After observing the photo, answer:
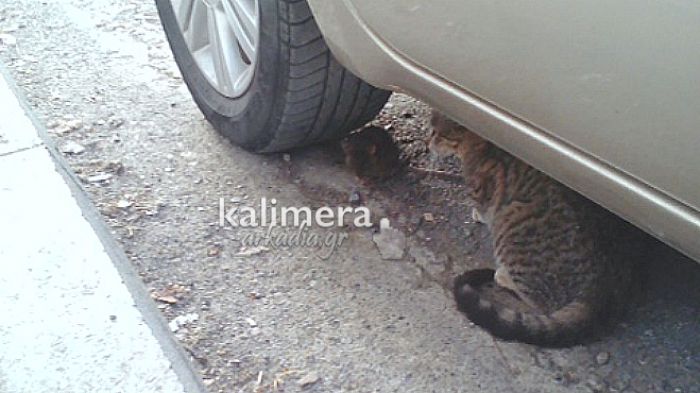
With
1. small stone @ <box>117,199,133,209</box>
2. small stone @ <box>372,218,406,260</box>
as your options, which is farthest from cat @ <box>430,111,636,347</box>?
small stone @ <box>117,199,133,209</box>

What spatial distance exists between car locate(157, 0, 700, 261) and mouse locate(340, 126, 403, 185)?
1.40 ft

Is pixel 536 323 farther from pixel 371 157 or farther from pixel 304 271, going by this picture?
pixel 371 157

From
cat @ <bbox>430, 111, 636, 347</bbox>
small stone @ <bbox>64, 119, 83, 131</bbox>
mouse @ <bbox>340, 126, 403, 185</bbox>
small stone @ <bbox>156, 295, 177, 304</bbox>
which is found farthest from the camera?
small stone @ <bbox>64, 119, 83, 131</bbox>

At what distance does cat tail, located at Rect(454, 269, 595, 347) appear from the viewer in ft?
7.44

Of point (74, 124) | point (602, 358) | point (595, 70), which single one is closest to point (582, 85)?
point (595, 70)

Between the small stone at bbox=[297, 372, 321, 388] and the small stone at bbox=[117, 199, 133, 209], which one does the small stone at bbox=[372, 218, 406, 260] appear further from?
the small stone at bbox=[117, 199, 133, 209]

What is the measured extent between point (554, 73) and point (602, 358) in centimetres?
103

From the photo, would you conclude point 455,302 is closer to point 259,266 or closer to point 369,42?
point 259,266

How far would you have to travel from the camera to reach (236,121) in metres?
2.88

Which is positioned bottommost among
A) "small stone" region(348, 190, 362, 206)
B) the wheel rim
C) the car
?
"small stone" region(348, 190, 362, 206)

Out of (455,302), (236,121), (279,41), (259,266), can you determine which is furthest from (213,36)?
(455,302)

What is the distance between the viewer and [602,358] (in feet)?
7.53

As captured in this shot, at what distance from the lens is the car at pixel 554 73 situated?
4.62 ft

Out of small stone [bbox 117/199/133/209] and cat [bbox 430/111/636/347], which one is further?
small stone [bbox 117/199/133/209]
